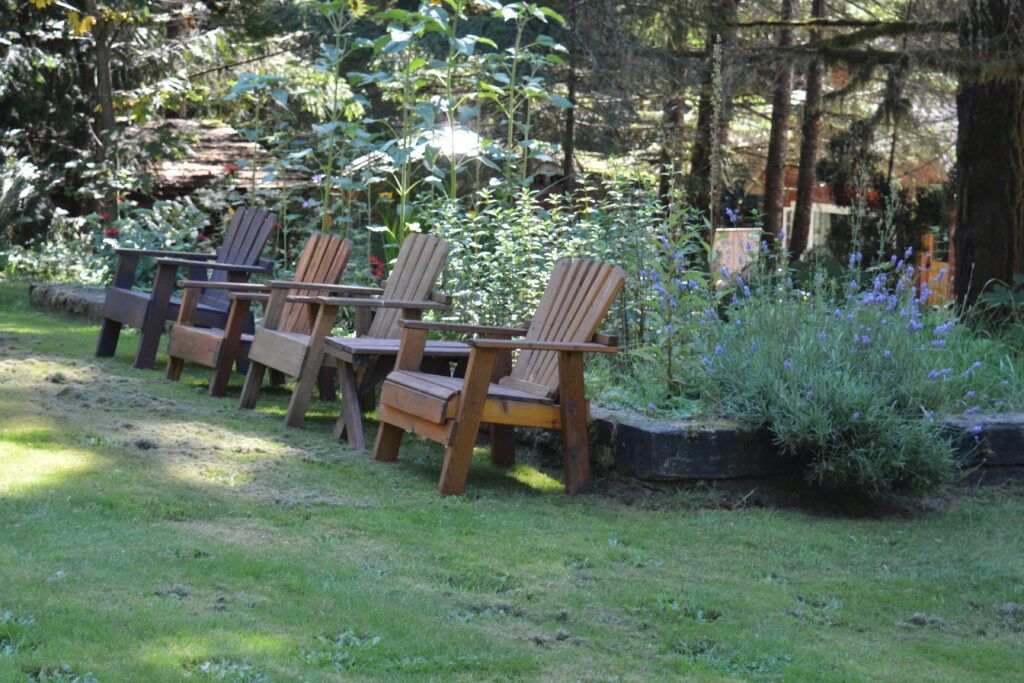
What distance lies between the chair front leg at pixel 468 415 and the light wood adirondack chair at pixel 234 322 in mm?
1987

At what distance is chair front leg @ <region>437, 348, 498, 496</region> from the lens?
488 centimetres

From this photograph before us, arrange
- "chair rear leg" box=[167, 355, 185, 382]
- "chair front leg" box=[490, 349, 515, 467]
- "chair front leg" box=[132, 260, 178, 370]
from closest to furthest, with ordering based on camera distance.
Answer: "chair front leg" box=[490, 349, 515, 467], "chair rear leg" box=[167, 355, 185, 382], "chair front leg" box=[132, 260, 178, 370]

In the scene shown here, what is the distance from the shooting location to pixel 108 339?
8195 mm

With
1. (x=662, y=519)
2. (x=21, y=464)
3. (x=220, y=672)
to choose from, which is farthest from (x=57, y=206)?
(x=220, y=672)

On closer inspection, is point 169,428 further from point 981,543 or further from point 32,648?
point 981,543

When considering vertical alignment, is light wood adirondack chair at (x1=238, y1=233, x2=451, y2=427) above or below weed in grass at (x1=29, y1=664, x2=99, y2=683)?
above

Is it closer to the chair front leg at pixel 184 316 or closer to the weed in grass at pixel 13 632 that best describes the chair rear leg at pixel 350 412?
the chair front leg at pixel 184 316

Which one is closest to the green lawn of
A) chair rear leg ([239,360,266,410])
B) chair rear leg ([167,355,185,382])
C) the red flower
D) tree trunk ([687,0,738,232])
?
chair rear leg ([239,360,266,410])

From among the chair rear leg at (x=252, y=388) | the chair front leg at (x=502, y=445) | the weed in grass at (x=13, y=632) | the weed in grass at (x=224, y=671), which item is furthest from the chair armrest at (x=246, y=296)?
the weed in grass at (x=224, y=671)

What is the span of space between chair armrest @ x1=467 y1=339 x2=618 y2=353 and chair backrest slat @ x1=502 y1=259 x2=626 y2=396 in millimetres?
170

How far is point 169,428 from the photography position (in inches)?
229

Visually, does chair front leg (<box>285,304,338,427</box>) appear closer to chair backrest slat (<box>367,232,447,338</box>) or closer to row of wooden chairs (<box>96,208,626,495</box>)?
row of wooden chairs (<box>96,208,626,495</box>)

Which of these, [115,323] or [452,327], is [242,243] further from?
[452,327]

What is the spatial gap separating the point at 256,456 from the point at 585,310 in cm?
161
